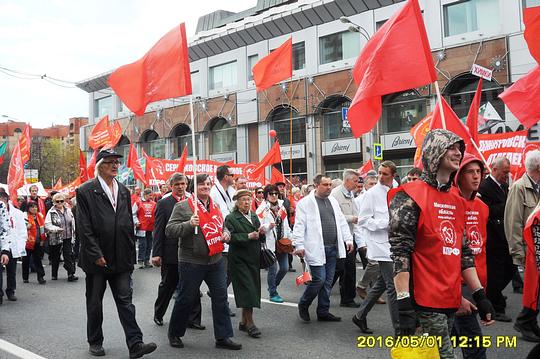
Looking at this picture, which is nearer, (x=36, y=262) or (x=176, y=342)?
(x=176, y=342)

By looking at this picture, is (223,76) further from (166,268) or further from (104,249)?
(104,249)

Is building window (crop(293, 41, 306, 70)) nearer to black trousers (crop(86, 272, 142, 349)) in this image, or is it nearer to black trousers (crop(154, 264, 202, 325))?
black trousers (crop(154, 264, 202, 325))

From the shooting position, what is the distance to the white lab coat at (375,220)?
6602 mm

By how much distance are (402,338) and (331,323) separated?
3990mm

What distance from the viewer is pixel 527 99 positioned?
7.67 meters

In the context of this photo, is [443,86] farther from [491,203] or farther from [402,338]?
[402,338]

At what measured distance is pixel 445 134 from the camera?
11.6ft

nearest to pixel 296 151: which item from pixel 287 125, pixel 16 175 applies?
pixel 287 125

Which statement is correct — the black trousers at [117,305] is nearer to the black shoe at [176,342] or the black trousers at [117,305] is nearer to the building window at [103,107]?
the black shoe at [176,342]

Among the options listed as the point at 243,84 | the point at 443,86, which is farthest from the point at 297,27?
the point at 443,86

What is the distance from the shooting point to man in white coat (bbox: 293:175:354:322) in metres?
7.13

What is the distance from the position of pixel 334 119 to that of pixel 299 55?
15.6ft

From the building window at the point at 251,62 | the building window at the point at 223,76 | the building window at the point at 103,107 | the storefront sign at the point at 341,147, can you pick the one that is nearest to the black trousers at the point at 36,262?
the storefront sign at the point at 341,147

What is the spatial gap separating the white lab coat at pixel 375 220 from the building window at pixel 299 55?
28.4 m
